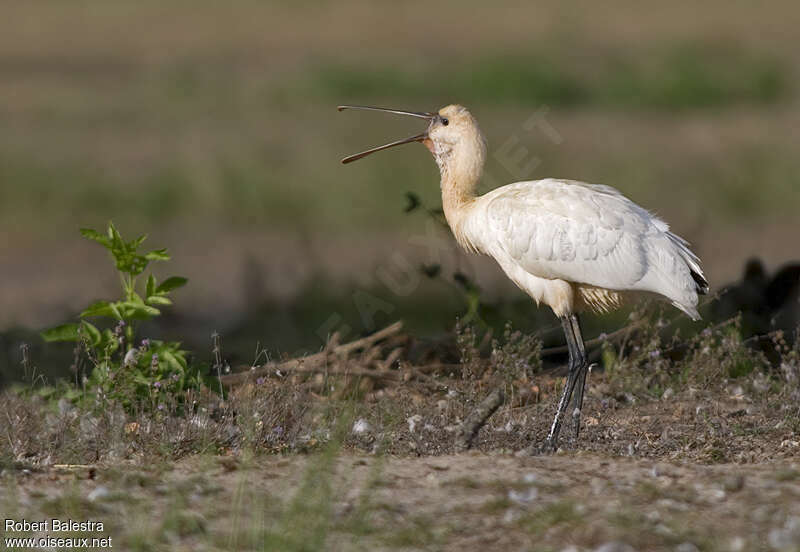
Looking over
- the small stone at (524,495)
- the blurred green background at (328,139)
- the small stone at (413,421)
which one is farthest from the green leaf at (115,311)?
the small stone at (524,495)

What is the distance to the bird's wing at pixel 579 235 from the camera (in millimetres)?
6598

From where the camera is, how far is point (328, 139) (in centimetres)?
1662

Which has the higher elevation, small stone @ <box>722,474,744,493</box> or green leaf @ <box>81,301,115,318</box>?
green leaf @ <box>81,301,115,318</box>

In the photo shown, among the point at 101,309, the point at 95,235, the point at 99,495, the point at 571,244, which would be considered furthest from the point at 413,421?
the point at 99,495

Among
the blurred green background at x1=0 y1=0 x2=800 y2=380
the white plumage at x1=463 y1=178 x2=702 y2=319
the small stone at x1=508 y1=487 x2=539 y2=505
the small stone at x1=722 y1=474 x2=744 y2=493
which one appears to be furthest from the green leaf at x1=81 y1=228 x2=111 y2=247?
the small stone at x1=722 y1=474 x2=744 y2=493

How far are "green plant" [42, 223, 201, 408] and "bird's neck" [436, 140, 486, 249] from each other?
1.38 metres

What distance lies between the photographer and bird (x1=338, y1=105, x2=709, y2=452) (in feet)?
21.6

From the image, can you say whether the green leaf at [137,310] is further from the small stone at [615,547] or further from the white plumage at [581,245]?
the small stone at [615,547]

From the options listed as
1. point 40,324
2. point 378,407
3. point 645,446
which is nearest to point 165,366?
point 378,407

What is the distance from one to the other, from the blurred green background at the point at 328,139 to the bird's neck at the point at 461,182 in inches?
73.7

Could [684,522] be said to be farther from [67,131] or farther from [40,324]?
[67,131]

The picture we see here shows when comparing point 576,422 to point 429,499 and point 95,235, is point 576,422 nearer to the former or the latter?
point 429,499

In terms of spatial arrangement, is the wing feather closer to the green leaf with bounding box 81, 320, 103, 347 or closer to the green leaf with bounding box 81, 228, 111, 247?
the green leaf with bounding box 81, 228, 111, 247

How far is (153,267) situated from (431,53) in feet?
29.9
